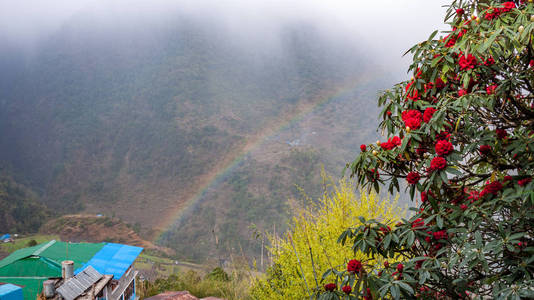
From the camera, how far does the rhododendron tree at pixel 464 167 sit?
6.26 feet

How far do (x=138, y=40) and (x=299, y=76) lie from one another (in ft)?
101

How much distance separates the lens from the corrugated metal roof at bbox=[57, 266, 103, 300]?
3586 millimetres

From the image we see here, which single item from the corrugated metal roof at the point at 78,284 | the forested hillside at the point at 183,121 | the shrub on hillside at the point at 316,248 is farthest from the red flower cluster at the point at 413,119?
the forested hillside at the point at 183,121

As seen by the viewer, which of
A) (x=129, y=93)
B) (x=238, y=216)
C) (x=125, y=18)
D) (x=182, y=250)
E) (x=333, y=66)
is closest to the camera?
(x=182, y=250)

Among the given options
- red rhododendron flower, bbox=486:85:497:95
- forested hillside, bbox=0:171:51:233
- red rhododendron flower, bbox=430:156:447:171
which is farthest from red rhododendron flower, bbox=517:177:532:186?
forested hillside, bbox=0:171:51:233

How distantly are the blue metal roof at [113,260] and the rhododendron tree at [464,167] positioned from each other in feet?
14.9

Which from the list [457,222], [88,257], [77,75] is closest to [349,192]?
[457,222]

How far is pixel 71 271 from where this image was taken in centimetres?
386

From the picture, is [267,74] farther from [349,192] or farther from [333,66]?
[349,192]

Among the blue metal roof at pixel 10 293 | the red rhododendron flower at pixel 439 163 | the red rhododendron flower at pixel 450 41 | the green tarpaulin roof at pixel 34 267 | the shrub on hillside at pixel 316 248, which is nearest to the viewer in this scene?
the red rhododendron flower at pixel 439 163

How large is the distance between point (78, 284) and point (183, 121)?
47171mm

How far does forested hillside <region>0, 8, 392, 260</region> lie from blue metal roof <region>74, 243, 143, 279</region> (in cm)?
2182

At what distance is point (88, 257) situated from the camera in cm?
599

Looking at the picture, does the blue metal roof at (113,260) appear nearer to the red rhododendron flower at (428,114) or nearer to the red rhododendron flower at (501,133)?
the red rhododendron flower at (428,114)
